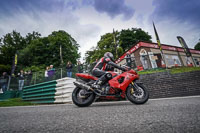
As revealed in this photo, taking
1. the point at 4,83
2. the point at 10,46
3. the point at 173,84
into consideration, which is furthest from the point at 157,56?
the point at 10,46

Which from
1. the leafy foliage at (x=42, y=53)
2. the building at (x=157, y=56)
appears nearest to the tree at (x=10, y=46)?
the leafy foliage at (x=42, y=53)

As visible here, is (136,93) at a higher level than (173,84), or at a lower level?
→ lower

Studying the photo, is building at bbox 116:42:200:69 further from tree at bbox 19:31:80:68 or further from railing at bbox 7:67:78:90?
tree at bbox 19:31:80:68

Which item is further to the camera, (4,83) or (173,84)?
(4,83)

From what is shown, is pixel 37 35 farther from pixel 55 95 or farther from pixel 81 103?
pixel 81 103

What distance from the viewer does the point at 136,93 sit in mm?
3451

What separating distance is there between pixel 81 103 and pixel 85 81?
0.74m

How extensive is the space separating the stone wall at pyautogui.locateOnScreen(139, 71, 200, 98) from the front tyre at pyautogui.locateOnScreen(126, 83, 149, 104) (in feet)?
9.64

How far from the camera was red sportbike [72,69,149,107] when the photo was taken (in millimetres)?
3426

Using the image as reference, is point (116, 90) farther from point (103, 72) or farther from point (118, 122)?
point (118, 122)

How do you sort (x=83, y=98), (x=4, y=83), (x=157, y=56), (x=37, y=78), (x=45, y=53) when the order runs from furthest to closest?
(x=45, y=53), (x=4, y=83), (x=37, y=78), (x=157, y=56), (x=83, y=98)

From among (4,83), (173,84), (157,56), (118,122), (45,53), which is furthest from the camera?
(45,53)

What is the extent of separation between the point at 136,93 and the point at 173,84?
3817 millimetres

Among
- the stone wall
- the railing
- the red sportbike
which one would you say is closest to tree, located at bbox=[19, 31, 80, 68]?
the railing
